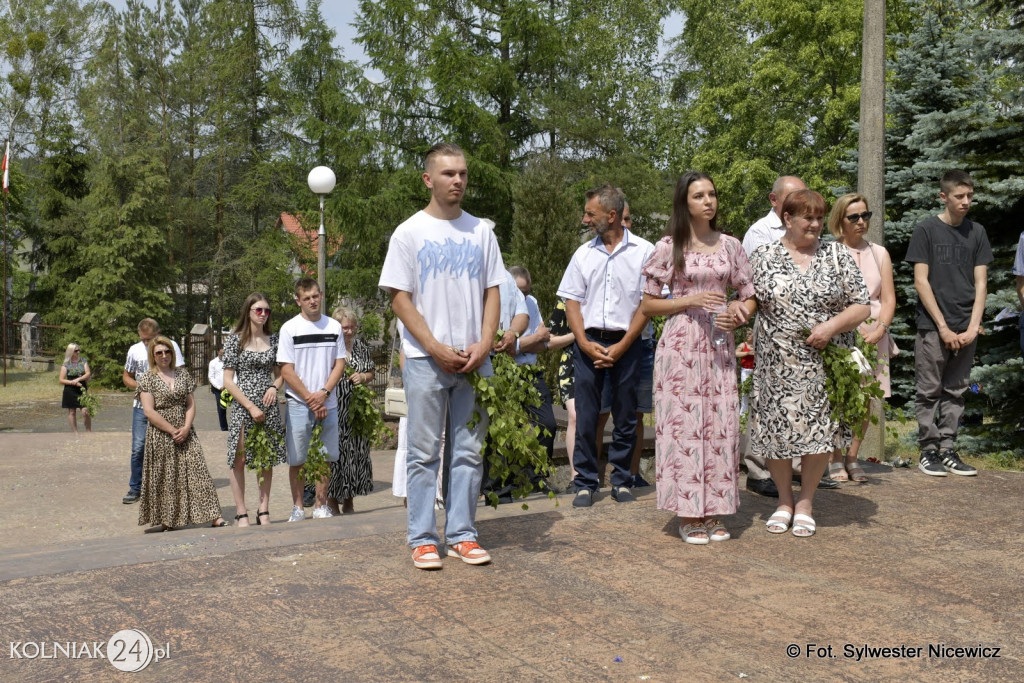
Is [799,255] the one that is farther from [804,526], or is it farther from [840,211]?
[840,211]

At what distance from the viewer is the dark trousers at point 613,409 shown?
21.5 feet

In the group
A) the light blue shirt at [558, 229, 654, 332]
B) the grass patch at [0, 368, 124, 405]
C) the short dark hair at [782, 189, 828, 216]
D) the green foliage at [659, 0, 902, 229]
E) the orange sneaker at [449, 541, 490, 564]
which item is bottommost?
the grass patch at [0, 368, 124, 405]

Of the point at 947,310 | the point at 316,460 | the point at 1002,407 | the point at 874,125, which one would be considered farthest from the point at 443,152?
the point at 1002,407

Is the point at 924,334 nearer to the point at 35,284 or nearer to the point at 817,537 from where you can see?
the point at 817,537

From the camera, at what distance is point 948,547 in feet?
17.5

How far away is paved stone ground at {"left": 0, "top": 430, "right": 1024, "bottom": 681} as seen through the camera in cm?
364

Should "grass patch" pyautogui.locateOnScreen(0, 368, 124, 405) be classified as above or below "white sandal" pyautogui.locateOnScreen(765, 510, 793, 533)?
below

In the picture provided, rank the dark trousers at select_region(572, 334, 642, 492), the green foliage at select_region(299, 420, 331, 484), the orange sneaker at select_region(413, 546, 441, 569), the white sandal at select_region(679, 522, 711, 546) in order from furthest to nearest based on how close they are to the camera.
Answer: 1. the green foliage at select_region(299, 420, 331, 484)
2. the dark trousers at select_region(572, 334, 642, 492)
3. the white sandal at select_region(679, 522, 711, 546)
4. the orange sneaker at select_region(413, 546, 441, 569)

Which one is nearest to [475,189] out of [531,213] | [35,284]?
[531,213]

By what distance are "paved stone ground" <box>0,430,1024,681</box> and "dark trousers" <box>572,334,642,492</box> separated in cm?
38

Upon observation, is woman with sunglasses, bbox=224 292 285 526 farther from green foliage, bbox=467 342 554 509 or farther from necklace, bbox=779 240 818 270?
necklace, bbox=779 240 818 270

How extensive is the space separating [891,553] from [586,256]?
100 inches

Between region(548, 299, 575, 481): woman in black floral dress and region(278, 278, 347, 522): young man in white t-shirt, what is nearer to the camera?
region(548, 299, 575, 481): woman in black floral dress

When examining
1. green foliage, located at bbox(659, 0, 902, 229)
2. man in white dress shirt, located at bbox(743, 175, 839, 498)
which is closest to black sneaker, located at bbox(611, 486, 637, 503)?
man in white dress shirt, located at bbox(743, 175, 839, 498)
